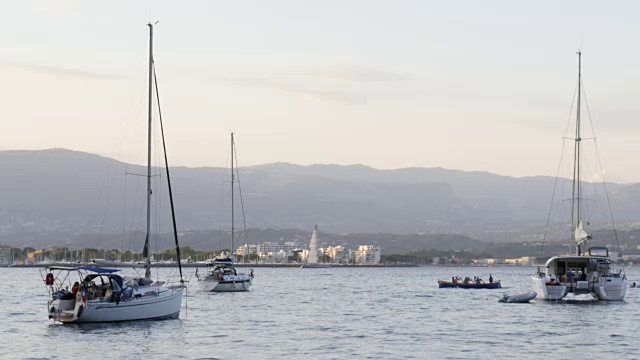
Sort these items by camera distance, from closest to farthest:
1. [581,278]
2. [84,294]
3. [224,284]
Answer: [84,294], [581,278], [224,284]

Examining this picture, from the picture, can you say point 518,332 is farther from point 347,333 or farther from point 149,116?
point 149,116

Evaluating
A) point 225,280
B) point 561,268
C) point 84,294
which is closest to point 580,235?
point 561,268

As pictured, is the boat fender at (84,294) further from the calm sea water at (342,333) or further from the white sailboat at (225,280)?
the white sailboat at (225,280)

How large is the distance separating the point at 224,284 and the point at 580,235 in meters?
40.4

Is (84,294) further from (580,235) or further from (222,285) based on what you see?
(222,285)

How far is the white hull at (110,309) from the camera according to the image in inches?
2699

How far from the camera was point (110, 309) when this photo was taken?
227 ft

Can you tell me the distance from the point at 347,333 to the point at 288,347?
384 inches

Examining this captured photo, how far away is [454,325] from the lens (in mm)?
79188

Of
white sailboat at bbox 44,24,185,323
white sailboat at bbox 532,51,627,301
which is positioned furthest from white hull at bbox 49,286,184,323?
white sailboat at bbox 532,51,627,301

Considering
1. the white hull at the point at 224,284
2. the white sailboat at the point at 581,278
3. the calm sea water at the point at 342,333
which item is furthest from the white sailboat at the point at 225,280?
the white sailboat at the point at 581,278

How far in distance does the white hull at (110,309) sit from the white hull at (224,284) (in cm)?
5391

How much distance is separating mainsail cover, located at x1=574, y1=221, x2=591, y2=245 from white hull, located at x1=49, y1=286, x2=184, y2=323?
4536 cm

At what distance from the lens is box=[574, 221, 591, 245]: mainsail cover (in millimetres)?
103606
